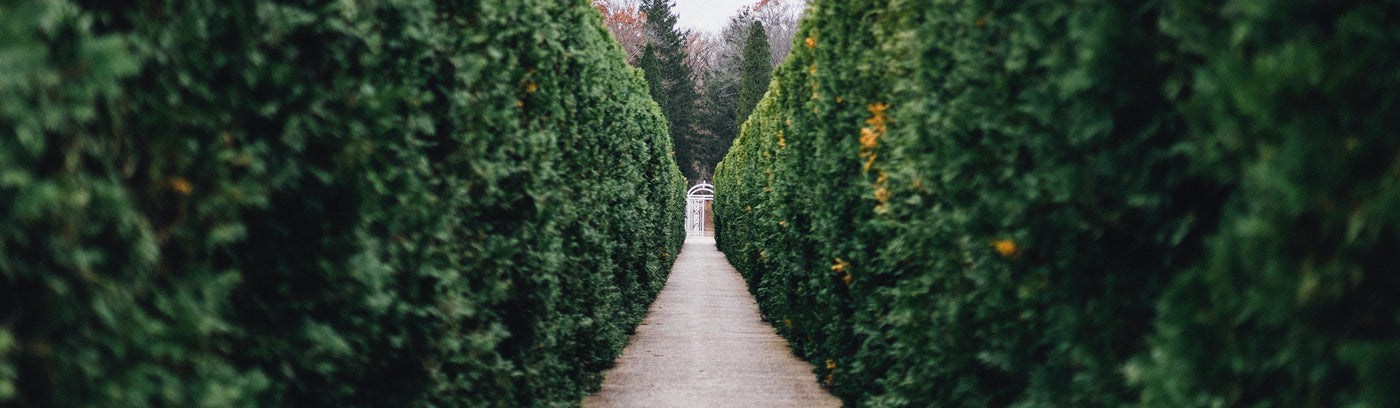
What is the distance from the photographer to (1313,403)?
5.09 feet

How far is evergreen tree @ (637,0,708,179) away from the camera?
49062mm

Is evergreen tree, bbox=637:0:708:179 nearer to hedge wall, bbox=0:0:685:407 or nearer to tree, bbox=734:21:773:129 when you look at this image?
tree, bbox=734:21:773:129

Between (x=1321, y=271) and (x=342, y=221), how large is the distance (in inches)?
93.2

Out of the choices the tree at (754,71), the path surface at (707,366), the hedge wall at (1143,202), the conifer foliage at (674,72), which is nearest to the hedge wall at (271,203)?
the hedge wall at (1143,202)

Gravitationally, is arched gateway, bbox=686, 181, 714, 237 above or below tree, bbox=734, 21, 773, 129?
below

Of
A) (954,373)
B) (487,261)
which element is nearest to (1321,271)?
(954,373)

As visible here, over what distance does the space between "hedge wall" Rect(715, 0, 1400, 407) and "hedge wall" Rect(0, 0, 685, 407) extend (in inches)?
76.6

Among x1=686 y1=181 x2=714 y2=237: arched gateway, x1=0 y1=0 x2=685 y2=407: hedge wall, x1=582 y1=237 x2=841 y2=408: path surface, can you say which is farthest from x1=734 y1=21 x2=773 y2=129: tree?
x1=0 y1=0 x2=685 y2=407: hedge wall

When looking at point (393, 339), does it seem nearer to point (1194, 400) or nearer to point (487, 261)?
point (487, 261)

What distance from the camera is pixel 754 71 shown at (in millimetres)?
45219

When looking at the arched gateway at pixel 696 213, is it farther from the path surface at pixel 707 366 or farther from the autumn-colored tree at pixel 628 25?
the path surface at pixel 707 366

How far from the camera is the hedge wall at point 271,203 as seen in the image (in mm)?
1487

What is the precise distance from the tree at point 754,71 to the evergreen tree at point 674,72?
186 inches

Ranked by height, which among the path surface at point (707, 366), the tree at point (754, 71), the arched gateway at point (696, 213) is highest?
the tree at point (754, 71)
